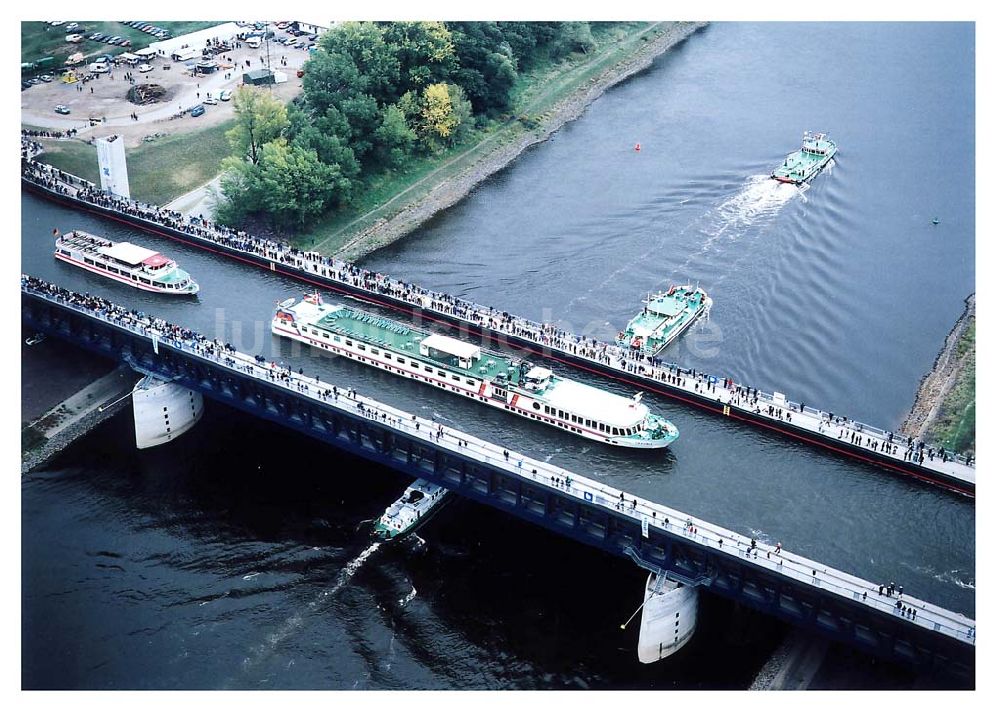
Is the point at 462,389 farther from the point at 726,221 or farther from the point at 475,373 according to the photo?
the point at 726,221

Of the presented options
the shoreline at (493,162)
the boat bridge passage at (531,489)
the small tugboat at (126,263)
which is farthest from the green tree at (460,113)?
the boat bridge passage at (531,489)

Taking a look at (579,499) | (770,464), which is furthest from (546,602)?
(770,464)

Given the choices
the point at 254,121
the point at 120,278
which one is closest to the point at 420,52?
the point at 254,121

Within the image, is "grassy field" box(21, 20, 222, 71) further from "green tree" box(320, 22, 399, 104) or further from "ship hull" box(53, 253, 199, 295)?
"ship hull" box(53, 253, 199, 295)

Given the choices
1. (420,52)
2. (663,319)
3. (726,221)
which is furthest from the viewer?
(420,52)

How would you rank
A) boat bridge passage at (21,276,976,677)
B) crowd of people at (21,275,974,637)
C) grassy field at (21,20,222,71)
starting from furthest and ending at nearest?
1. grassy field at (21,20,222,71)
2. crowd of people at (21,275,974,637)
3. boat bridge passage at (21,276,976,677)

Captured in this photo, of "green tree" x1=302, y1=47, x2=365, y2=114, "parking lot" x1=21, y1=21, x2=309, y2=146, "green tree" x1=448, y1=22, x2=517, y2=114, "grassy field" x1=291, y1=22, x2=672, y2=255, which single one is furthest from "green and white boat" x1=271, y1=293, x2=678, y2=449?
"green tree" x1=448, y1=22, x2=517, y2=114

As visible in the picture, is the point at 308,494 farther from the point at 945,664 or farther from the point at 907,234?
the point at 907,234

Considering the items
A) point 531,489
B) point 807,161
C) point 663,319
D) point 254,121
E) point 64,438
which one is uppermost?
point 254,121
